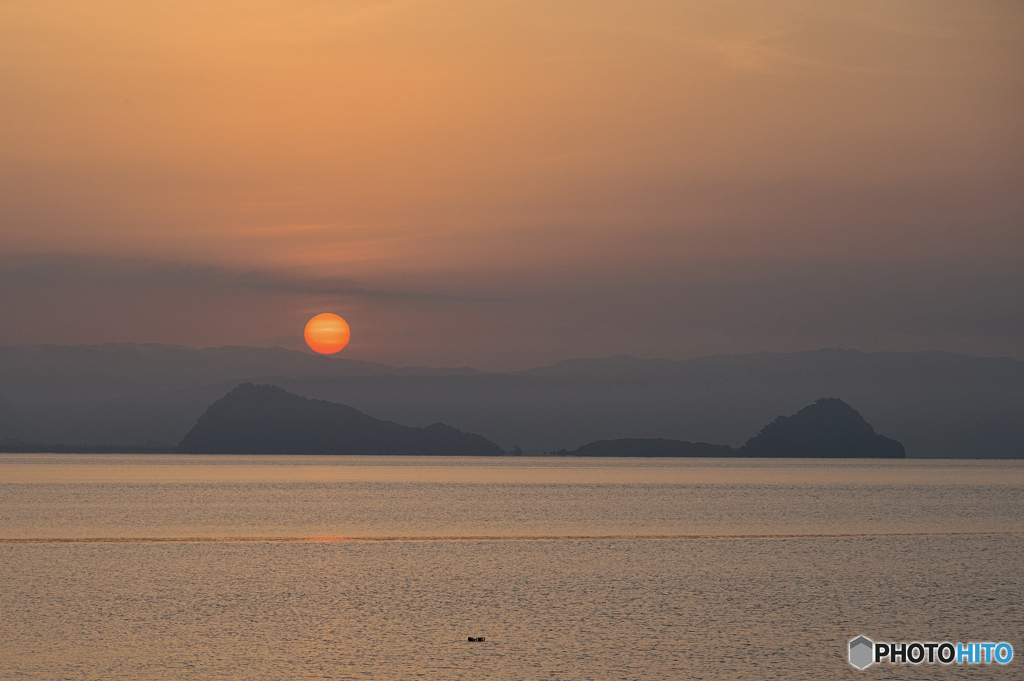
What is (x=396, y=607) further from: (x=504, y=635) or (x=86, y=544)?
(x=86, y=544)

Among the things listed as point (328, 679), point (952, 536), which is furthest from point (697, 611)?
point (952, 536)

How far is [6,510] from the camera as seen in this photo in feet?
222

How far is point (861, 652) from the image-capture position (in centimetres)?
1877

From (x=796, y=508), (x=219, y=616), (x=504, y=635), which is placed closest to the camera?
(x=504, y=635)

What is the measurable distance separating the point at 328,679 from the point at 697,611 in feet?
30.7

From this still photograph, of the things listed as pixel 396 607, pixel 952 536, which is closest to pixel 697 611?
pixel 396 607

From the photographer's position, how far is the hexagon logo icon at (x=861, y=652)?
1788 cm

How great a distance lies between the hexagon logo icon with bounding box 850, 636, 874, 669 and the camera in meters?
17.9

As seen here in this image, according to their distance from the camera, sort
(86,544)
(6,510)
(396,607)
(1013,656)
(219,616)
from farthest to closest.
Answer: (6,510)
(86,544)
(396,607)
(219,616)
(1013,656)

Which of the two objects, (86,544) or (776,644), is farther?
(86,544)

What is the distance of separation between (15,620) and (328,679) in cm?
833

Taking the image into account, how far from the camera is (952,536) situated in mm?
46875

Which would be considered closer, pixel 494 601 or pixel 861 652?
pixel 861 652

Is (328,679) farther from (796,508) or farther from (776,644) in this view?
(796,508)
